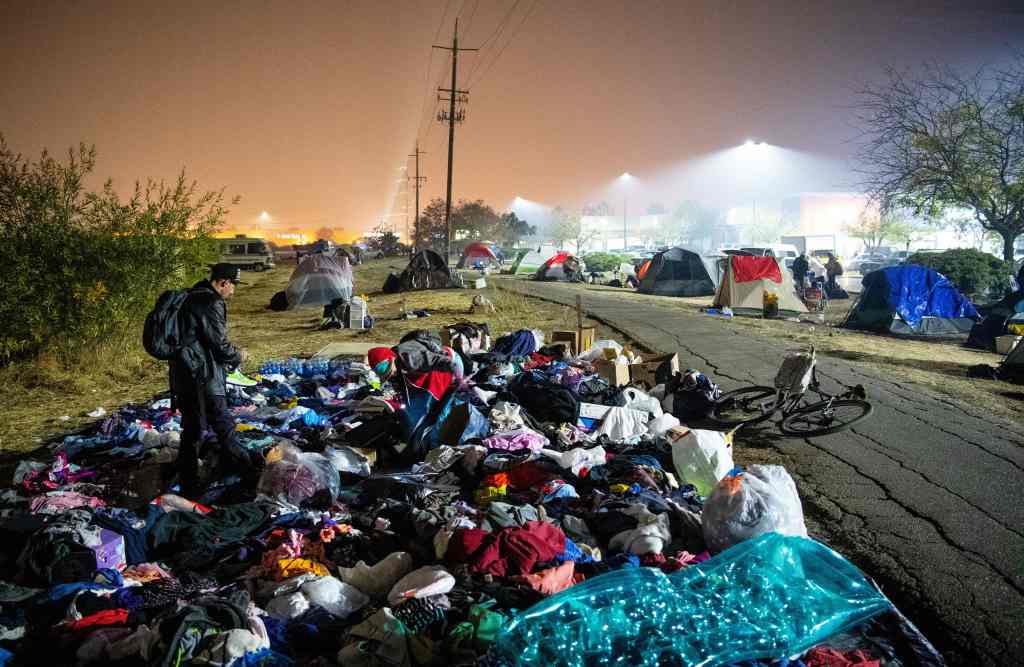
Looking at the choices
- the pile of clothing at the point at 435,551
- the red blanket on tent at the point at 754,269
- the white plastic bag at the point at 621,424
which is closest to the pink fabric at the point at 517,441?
the pile of clothing at the point at 435,551

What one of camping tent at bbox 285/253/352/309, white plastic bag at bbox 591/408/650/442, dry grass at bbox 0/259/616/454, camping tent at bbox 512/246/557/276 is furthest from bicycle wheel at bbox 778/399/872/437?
camping tent at bbox 512/246/557/276

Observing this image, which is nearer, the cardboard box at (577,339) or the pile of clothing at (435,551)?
the pile of clothing at (435,551)

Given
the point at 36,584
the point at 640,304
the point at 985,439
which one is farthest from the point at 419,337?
the point at 640,304

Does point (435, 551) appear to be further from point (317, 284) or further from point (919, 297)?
point (317, 284)

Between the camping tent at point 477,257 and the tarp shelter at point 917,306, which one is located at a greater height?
the camping tent at point 477,257

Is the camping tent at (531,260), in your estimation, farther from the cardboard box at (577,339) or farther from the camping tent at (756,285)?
the cardboard box at (577,339)

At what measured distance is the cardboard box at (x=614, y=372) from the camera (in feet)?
26.3

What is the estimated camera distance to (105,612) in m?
3.20

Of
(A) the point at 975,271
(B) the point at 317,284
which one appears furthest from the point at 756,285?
(B) the point at 317,284

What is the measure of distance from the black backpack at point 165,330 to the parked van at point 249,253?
2948 cm

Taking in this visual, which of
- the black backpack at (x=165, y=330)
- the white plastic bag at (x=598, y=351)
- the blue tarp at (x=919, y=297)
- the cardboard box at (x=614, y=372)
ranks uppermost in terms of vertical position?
the blue tarp at (x=919, y=297)

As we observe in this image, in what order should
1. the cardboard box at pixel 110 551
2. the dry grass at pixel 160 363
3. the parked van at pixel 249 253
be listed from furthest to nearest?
1. the parked van at pixel 249 253
2. the dry grass at pixel 160 363
3. the cardboard box at pixel 110 551

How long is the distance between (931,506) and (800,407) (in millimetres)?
2071

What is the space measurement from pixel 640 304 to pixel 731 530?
50.4 ft
